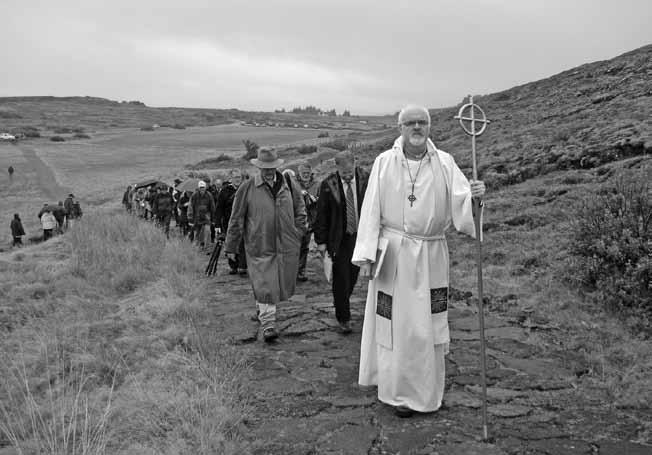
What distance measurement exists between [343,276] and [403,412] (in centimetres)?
245

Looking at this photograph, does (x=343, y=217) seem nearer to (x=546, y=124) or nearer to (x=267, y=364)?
(x=267, y=364)

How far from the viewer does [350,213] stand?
6727 mm

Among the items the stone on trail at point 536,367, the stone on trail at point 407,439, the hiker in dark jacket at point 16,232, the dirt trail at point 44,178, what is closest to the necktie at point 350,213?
the stone on trail at point 536,367

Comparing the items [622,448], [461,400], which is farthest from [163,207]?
[622,448]

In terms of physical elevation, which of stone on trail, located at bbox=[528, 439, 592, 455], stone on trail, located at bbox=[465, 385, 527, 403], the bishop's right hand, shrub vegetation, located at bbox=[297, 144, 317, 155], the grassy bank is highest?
shrub vegetation, located at bbox=[297, 144, 317, 155]

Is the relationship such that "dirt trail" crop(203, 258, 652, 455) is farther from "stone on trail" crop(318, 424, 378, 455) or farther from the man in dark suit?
the man in dark suit

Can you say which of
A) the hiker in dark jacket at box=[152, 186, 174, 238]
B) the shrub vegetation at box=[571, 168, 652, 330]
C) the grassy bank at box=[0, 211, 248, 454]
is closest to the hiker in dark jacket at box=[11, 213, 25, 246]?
the hiker in dark jacket at box=[152, 186, 174, 238]

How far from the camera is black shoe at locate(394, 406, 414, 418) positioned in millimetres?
4422

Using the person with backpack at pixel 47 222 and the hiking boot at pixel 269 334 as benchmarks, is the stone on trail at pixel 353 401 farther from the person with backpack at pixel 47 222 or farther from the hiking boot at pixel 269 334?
the person with backpack at pixel 47 222

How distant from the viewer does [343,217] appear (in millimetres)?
6719

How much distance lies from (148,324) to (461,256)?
18.1ft

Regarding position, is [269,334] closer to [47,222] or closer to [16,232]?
[47,222]

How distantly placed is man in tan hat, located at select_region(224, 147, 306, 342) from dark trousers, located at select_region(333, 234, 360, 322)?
0.52 m

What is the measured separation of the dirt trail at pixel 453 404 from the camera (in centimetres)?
397
